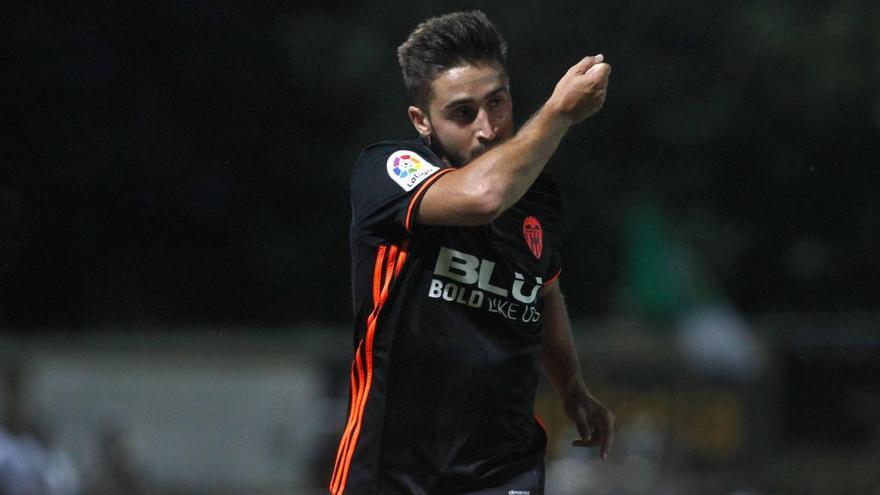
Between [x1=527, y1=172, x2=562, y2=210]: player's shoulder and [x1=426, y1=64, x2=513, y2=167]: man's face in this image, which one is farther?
[x1=527, y1=172, x2=562, y2=210]: player's shoulder

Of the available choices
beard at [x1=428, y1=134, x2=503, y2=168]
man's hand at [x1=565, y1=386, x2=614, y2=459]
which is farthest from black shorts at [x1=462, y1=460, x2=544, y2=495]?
beard at [x1=428, y1=134, x2=503, y2=168]

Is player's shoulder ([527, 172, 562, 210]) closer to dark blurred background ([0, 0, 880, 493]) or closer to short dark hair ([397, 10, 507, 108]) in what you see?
short dark hair ([397, 10, 507, 108])

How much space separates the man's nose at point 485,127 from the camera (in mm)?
3201

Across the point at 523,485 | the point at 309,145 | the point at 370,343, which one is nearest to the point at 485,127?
the point at 370,343

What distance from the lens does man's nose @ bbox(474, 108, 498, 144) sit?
3201 millimetres

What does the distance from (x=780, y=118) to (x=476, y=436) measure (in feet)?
21.5

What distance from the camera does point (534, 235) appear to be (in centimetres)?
329

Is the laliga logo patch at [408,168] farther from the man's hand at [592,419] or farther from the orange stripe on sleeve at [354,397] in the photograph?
the man's hand at [592,419]

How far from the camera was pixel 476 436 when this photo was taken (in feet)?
10.3

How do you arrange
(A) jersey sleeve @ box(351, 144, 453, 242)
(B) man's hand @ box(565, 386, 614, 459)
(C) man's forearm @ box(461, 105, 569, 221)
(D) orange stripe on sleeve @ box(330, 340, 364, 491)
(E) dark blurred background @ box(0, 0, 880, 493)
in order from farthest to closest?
(E) dark blurred background @ box(0, 0, 880, 493)
(B) man's hand @ box(565, 386, 614, 459)
(D) orange stripe on sleeve @ box(330, 340, 364, 491)
(A) jersey sleeve @ box(351, 144, 453, 242)
(C) man's forearm @ box(461, 105, 569, 221)

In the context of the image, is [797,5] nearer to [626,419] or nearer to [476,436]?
[626,419]

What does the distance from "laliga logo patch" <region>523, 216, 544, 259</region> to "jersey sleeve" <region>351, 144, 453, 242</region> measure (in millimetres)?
250

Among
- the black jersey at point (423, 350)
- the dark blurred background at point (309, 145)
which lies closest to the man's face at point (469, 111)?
the black jersey at point (423, 350)

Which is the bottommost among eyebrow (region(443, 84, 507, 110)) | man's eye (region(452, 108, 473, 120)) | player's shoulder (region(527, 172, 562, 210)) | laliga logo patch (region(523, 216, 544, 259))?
laliga logo patch (region(523, 216, 544, 259))
